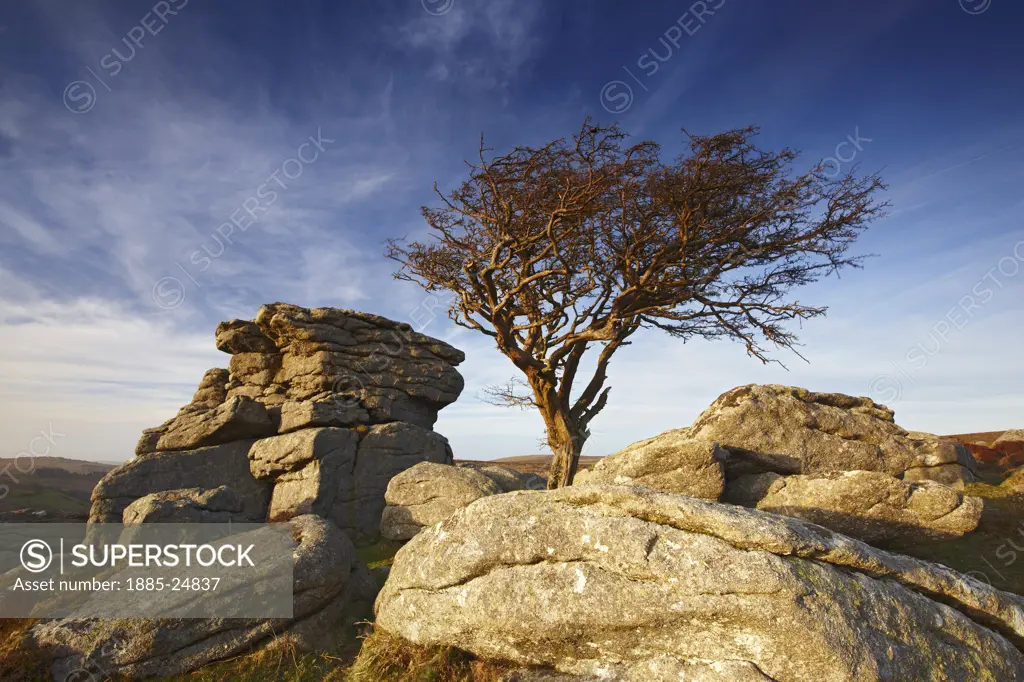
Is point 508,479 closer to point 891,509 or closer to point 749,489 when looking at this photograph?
point 749,489

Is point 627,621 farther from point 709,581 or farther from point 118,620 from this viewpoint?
point 118,620

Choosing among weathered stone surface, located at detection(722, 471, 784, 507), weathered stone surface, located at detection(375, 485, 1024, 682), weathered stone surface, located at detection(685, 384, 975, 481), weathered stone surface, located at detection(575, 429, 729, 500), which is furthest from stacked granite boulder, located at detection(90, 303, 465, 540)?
weathered stone surface, located at detection(375, 485, 1024, 682)

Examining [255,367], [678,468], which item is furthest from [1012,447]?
[255,367]

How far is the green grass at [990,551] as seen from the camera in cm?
1356

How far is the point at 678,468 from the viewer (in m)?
16.0

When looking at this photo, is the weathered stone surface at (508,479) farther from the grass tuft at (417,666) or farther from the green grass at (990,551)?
the green grass at (990,551)

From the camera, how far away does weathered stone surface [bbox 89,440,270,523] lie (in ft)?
74.9

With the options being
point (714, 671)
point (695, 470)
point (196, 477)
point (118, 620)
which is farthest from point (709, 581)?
point (196, 477)

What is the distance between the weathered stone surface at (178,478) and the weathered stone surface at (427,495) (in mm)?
5531

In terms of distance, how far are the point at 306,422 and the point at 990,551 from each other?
982 inches

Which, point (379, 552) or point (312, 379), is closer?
point (379, 552)

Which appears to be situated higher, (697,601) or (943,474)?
(943,474)

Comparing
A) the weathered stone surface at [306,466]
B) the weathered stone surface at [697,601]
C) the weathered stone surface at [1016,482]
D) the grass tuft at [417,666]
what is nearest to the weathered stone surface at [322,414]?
the weathered stone surface at [306,466]

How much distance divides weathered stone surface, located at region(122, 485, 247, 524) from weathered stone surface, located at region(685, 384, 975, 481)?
1487 cm
